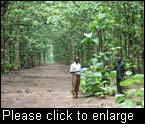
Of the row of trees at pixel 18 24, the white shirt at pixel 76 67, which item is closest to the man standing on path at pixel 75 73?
the white shirt at pixel 76 67

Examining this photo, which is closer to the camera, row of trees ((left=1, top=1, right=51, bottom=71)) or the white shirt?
the white shirt

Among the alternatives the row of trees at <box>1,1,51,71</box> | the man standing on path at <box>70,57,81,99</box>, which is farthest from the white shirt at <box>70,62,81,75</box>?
the row of trees at <box>1,1,51,71</box>

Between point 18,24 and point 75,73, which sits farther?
point 18,24

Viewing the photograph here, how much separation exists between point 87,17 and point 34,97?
1178 centimetres

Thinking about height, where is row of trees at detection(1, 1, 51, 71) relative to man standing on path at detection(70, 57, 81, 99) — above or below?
above

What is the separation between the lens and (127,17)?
24312 millimetres

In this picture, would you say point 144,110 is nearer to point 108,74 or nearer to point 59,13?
point 108,74

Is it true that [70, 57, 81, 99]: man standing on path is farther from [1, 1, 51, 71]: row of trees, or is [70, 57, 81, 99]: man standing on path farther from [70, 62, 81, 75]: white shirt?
[1, 1, 51, 71]: row of trees

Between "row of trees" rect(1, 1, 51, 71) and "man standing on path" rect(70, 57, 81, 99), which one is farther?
"row of trees" rect(1, 1, 51, 71)

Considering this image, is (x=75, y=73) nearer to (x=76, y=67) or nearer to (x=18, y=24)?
(x=76, y=67)

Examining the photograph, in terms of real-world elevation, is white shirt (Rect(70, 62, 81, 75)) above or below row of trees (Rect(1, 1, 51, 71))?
below

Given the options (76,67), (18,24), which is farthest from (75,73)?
(18,24)
